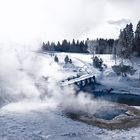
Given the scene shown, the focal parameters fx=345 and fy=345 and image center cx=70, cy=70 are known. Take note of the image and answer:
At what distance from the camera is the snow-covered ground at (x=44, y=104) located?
44562mm

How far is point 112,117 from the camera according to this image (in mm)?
56125

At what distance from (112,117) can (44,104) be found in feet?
43.1

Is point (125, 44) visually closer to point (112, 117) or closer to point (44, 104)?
point (44, 104)

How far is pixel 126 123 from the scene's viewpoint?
52.5 meters

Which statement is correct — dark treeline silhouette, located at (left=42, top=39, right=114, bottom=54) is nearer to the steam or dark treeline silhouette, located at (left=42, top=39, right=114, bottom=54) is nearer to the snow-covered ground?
the snow-covered ground

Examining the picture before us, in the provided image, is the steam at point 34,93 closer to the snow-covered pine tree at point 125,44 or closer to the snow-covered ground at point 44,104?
the snow-covered ground at point 44,104

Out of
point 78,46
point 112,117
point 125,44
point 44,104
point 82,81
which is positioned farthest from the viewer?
point 78,46

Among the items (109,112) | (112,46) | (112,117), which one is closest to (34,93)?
(109,112)

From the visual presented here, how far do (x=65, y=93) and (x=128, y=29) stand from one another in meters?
50.1

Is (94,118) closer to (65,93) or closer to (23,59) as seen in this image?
(65,93)

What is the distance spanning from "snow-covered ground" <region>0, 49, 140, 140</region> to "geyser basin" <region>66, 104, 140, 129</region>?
229cm

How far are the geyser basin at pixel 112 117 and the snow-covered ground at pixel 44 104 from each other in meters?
2.29

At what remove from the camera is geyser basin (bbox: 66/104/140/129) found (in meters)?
51.7

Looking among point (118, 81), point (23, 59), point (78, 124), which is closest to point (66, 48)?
point (23, 59)
